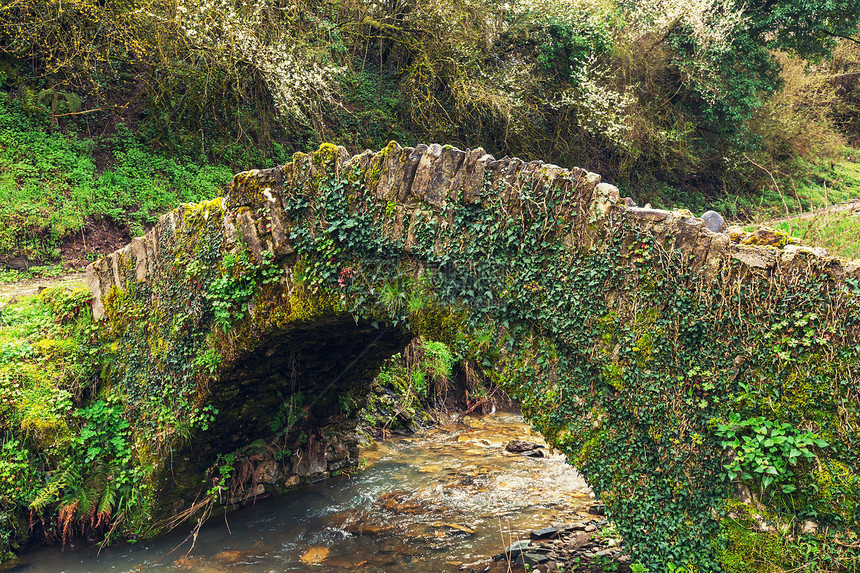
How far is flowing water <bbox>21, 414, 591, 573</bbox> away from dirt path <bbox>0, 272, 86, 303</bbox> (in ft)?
12.2

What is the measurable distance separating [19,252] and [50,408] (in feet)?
16.6

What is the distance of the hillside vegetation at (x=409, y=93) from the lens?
11.8 m

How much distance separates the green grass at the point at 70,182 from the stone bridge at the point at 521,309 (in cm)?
482

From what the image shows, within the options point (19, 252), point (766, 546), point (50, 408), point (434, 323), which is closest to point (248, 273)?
point (434, 323)

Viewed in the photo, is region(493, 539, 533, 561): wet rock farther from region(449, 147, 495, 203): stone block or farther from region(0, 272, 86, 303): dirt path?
region(0, 272, 86, 303): dirt path

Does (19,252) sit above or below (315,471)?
above

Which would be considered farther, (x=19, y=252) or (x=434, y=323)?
(x=19, y=252)

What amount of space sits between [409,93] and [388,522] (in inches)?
461

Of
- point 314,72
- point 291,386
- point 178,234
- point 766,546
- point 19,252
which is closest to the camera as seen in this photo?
point 766,546

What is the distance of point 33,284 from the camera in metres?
9.59

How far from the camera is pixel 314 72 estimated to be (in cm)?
1294

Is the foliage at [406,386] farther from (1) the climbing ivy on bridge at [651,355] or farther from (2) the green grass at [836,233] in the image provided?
(2) the green grass at [836,233]

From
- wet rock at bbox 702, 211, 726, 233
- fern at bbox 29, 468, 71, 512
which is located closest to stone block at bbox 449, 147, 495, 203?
wet rock at bbox 702, 211, 726, 233

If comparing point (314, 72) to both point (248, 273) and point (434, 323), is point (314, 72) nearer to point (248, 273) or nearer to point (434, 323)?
point (248, 273)
